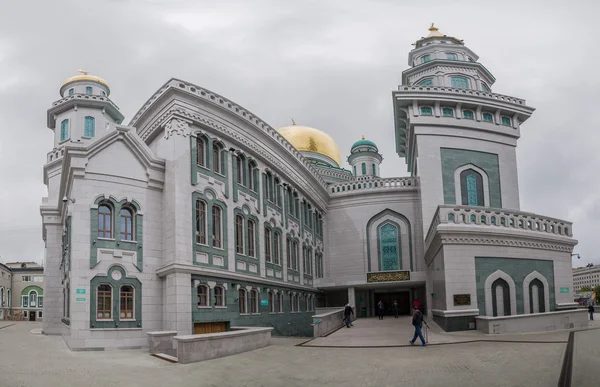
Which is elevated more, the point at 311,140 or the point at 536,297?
the point at 311,140

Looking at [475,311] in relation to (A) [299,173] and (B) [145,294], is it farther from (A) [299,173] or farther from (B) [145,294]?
(A) [299,173]

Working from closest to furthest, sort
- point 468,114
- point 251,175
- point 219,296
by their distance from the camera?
point 219,296
point 251,175
point 468,114

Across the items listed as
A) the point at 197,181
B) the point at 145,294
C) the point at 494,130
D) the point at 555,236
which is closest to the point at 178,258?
the point at 145,294

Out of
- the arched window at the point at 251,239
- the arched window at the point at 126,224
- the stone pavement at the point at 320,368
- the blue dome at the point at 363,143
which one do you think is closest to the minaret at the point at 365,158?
the blue dome at the point at 363,143

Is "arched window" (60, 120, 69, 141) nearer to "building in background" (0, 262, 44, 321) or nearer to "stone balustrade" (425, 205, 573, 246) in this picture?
"stone balustrade" (425, 205, 573, 246)

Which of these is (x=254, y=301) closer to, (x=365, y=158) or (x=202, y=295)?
(x=202, y=295)

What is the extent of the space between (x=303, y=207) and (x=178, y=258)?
17456 mm

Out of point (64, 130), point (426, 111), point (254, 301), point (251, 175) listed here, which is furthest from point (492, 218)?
point (64, 130)

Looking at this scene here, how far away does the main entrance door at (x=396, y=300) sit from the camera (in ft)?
145

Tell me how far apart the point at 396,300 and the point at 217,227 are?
904 inches

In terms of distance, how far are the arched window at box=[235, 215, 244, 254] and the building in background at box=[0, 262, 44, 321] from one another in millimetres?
61686

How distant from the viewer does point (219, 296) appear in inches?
1003

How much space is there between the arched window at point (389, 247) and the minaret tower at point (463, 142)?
663cm

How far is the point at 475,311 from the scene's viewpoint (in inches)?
877
